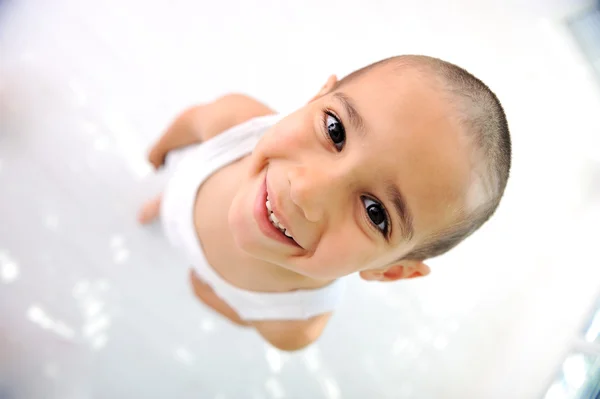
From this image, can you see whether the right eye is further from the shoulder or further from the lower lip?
the shoulder

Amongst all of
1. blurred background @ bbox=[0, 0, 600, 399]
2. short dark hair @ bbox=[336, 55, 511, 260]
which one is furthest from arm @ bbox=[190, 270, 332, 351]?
short dark hair @ bbox=[336, 55, 511, 260]

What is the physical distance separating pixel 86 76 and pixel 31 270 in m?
0.40

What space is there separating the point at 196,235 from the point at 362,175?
375 mm

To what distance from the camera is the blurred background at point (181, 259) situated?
→ 929mm

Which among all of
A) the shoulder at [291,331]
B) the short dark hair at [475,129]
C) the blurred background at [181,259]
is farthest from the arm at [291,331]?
the short dark hair at [475,129]

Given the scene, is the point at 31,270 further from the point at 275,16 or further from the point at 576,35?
the point at 576,35

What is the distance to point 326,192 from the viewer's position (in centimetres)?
48

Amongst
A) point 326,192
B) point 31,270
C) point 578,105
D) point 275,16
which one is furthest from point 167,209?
point 578,105

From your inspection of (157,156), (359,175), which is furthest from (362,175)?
(157,156)

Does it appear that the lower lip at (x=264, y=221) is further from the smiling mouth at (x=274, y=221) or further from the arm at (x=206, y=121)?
the arm at (x=206, y=121)

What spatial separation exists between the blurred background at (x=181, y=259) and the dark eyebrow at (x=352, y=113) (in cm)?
55

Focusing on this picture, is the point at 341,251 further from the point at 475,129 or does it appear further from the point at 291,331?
the point at 291,331

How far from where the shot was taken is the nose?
48 centimetres

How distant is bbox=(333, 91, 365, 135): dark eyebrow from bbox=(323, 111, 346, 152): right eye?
0.05ft
